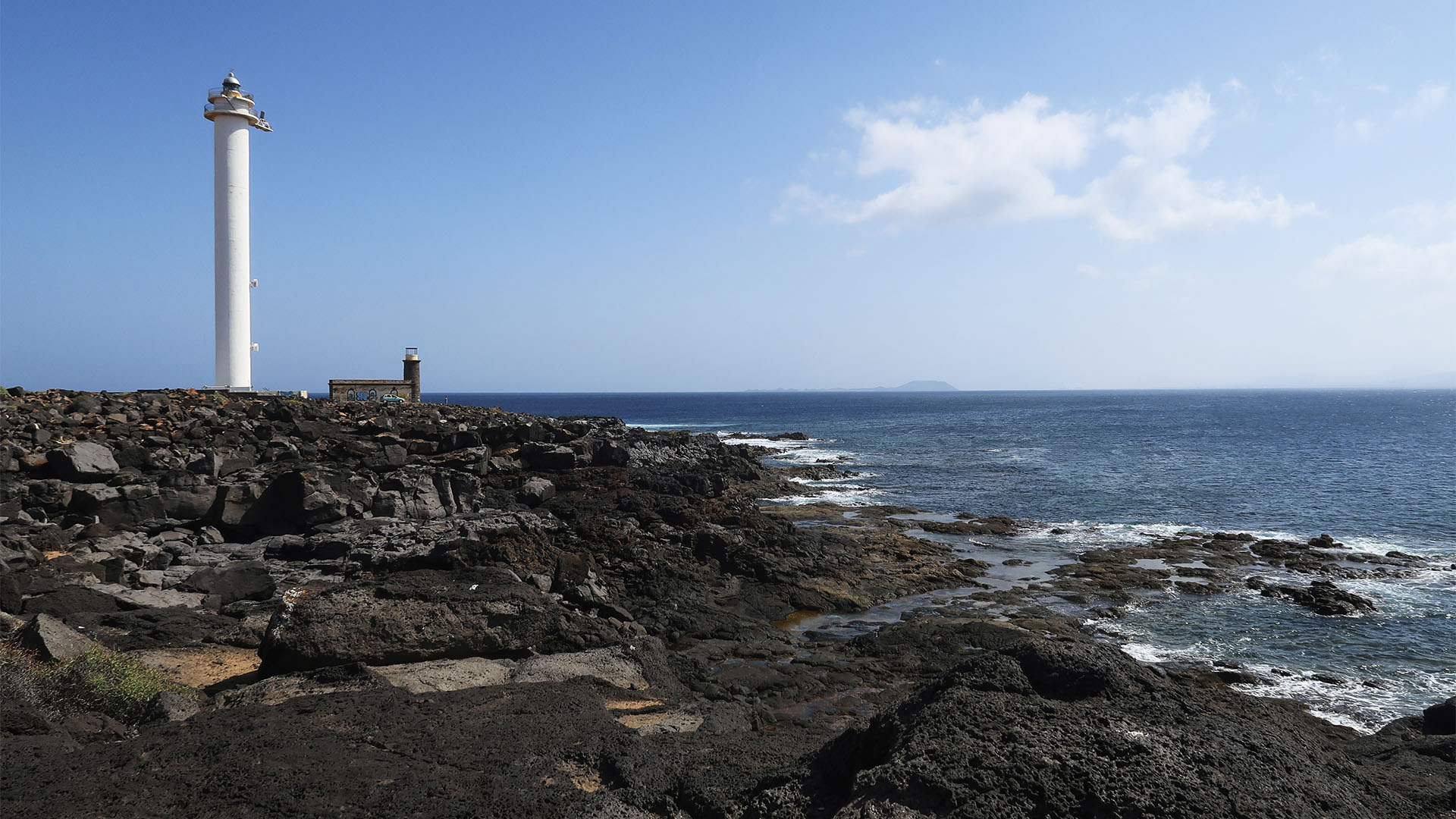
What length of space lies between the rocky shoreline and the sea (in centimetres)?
116

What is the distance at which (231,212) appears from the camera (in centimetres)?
3744

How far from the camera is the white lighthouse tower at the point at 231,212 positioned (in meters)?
37.4

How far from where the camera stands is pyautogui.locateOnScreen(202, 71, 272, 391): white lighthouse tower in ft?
123

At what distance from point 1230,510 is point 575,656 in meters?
33.2

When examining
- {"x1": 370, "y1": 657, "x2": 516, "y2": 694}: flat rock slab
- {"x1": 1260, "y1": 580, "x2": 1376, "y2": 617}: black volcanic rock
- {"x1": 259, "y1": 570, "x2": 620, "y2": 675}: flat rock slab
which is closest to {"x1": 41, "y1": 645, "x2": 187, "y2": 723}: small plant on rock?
{"x1": 259, "y1": 570, "x2": 620, "y2": 675}: flat rock slab

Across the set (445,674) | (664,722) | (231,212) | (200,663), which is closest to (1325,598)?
(664,722)

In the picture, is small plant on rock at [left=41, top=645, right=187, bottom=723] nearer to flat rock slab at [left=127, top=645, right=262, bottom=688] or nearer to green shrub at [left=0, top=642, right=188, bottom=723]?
green shrub at [left=0, top=642, right=188, bottom=723]

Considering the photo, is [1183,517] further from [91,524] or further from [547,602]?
[91,524]

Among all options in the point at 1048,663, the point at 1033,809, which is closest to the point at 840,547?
the point at 1048,663

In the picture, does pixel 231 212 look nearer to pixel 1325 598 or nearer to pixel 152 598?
pixel 152 598

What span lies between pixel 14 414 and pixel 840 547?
28677mm

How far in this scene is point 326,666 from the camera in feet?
30.1

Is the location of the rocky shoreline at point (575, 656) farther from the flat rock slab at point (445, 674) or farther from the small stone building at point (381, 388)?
the small stone building at point (381, 388)

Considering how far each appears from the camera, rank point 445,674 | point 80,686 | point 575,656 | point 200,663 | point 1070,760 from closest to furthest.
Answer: point 1070,760
point 80,686
point 445,674
point 575,656
point 200,663
